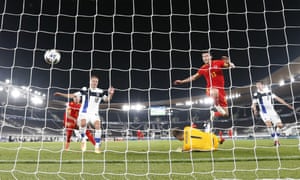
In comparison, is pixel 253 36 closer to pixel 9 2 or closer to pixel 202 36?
pixel 202 36

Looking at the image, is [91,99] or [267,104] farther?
[267,104]

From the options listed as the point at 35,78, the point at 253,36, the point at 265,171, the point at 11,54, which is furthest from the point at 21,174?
the point at 35,78

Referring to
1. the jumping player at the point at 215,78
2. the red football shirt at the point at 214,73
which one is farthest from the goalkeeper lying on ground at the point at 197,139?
the red football shirt at the point at 214,73

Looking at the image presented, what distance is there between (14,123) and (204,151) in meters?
26.2

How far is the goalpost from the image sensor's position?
3.54 metres

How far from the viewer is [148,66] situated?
55.9 feet

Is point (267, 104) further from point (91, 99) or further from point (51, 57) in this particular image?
point (51, 57)

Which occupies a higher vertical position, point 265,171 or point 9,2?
point 9,2

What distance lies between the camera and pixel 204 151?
5.53 metres

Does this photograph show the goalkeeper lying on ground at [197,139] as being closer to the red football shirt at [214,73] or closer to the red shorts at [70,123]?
the red football shirt at [214,73]

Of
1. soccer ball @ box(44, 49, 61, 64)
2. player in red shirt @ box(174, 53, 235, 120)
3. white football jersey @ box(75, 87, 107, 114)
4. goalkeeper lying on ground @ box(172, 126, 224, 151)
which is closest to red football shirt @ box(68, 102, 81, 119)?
white football jersey @ box(75, 87, 107, 114)

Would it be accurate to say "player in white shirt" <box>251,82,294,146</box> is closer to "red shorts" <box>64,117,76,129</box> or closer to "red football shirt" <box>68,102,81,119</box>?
"red football shirt" <box>68,102,81,119</box>

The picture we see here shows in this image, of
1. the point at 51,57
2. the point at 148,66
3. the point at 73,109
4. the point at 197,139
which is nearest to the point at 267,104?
the point at 197,139

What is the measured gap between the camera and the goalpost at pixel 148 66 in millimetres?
3537
